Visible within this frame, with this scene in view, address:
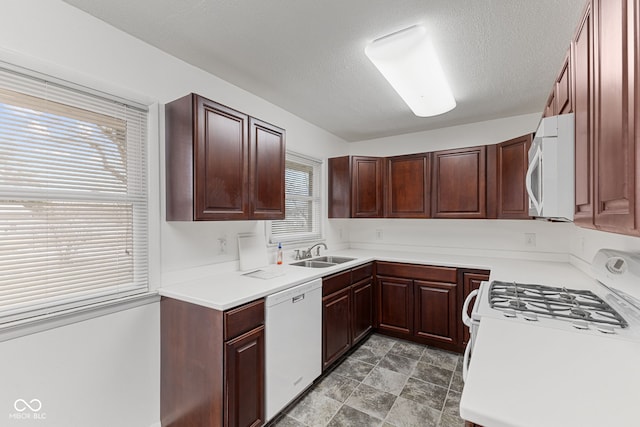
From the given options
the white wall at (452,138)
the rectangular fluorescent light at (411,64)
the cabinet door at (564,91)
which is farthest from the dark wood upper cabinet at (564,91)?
the white wall at (452,138)

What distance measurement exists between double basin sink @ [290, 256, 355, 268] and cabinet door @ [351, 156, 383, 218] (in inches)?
24.7

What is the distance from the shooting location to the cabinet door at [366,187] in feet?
11.5

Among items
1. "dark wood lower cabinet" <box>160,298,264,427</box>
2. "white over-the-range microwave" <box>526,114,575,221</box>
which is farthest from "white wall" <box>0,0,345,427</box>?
"white over-the-range microwave" <box>526,114,575,221</box>

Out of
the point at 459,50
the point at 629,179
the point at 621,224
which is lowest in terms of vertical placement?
the point at 621,224

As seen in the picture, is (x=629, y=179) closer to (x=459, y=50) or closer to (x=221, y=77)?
(x=459, y=50)

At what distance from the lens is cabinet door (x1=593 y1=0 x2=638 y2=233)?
735mm

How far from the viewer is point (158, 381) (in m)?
1.85

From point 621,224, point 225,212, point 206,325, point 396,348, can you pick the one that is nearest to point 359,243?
point 396,348

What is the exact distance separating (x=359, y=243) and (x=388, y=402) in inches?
85.3

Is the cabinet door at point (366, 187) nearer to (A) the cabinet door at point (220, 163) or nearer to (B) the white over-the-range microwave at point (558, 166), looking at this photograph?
(A) the cabinet door at point (220, 163)

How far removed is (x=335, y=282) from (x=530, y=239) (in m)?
2.14

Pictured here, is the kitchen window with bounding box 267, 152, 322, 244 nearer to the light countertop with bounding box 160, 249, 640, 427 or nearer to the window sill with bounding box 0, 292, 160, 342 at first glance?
the window sill with bounding box 0, 292, 160, 342

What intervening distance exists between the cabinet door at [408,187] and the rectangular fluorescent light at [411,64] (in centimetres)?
112

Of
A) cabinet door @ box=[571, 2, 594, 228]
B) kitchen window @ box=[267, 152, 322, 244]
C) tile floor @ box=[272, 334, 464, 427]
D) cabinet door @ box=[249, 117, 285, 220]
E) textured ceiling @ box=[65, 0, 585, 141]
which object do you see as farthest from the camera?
kitchen window @ box=[267, 152, 322, 244]
